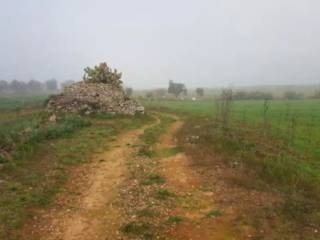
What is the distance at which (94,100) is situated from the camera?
2877cm

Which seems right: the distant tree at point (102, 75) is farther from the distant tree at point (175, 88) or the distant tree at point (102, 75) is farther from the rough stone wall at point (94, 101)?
the distant tree at point (175, 88)

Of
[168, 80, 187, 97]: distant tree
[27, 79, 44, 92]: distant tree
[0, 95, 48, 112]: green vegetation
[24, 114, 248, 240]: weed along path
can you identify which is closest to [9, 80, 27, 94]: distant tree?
[27, 79, 44, 92]: distant tree

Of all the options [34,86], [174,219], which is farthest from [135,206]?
[34,86]

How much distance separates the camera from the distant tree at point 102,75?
32.7 metres

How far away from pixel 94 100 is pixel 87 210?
1993cm

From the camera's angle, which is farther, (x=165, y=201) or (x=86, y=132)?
(x=86, y=132)

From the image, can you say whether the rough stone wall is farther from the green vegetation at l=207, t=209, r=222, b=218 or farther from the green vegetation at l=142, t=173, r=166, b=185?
the green vegetation at l=207, t=209, r=222, b=218

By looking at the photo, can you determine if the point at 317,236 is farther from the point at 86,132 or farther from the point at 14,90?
the point at 14,90

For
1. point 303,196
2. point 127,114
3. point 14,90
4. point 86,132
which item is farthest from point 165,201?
point 14,90

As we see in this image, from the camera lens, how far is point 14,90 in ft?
500

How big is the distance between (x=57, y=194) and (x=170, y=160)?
5067mm

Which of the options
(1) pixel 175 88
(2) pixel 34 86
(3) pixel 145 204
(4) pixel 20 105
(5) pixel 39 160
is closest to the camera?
(3) pixel 145 204

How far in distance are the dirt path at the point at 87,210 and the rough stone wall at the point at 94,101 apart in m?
14.8

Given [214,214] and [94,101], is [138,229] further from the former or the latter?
[94,101]
